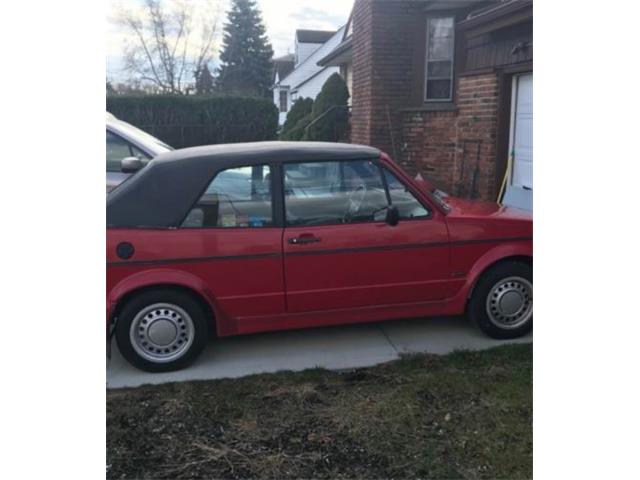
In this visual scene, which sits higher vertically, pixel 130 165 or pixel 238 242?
pixel 130 165

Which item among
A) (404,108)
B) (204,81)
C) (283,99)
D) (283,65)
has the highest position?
(283,65)

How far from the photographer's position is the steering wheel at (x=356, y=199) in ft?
13.3

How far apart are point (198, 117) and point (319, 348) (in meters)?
15.0

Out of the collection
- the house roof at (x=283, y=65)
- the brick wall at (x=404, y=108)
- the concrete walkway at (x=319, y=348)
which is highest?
the house roof at (x=283, y=65)

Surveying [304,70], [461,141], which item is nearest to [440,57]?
[461,141]

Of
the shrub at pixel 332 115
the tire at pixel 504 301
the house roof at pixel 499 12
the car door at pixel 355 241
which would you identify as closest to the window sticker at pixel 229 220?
the car door at pixel 355 241

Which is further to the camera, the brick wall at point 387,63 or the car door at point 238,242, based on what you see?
the brick wall at point 387,63

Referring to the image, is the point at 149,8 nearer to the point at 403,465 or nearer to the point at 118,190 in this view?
the point at 118,190

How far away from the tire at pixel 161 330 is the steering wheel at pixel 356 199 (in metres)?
1.26

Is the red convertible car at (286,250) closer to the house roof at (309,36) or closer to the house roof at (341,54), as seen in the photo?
the house roof at (341,54)

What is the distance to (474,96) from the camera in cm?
781

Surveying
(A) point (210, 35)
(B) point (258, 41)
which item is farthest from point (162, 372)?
A: (B) point (258, 41)

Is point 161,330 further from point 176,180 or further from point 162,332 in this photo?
point 176,180

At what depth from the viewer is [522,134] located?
7117mm
